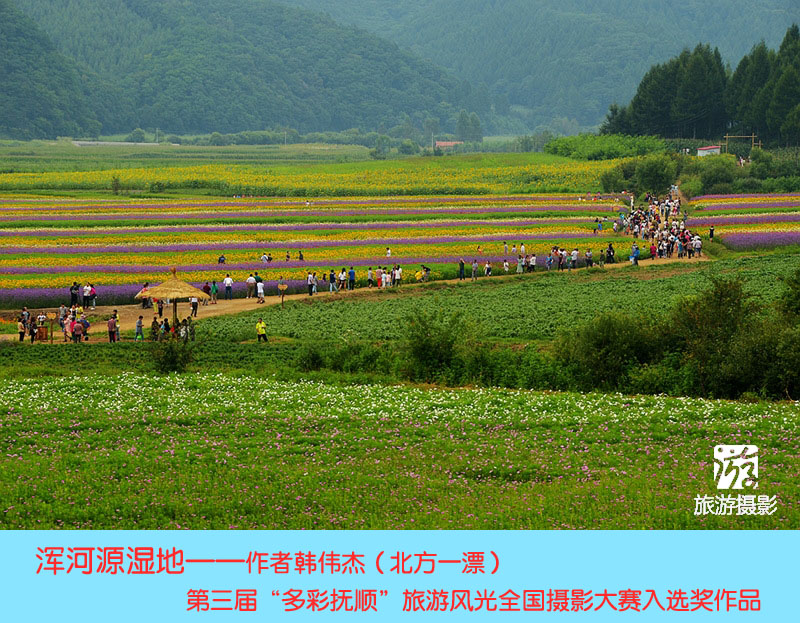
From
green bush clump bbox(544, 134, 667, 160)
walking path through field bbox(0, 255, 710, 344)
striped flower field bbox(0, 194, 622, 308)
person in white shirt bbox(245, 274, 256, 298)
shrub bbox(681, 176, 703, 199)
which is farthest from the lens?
green bush clump bbox(544, 134, 667, 160)

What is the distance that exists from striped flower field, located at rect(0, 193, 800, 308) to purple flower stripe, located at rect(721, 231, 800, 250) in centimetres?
10

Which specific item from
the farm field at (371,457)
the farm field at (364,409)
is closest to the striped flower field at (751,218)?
the farm field at (364,409)

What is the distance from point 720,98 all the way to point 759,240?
237 feet

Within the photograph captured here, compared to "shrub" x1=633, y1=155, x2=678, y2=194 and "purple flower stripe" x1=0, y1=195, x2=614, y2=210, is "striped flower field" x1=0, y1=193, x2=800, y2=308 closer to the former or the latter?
"purple flower stripe" x1=0, y1=195, x2=614, y2=210

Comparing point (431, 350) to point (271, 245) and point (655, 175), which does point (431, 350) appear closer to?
point (271, 245)

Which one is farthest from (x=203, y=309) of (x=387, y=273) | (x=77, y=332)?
(x=387, y=273)

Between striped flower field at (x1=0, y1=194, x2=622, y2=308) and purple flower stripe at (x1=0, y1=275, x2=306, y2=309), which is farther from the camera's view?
striped flower field at (x1=0, y1=194, x2=622, y2=308)

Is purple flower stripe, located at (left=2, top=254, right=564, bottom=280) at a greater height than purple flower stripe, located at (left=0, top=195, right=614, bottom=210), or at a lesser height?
lesser

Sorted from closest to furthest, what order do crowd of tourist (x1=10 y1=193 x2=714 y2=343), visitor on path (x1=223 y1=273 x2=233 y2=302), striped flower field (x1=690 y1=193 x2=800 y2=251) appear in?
crowd of tourist (x1=10 y1=193 x2=714 y2=343) → visitor on path (x1=223 y1=273 x2=233 y2=302) → striped flower field (x1=690 y1=193 x2=800 y2=251)

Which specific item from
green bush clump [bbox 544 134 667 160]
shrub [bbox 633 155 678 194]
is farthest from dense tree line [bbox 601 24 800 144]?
shrub [bbox 633 155 678 194]

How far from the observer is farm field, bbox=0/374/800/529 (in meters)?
16.9

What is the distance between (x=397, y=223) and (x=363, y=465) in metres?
56.4

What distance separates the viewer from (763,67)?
122375 millimetres

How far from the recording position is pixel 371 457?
20.3 meters
